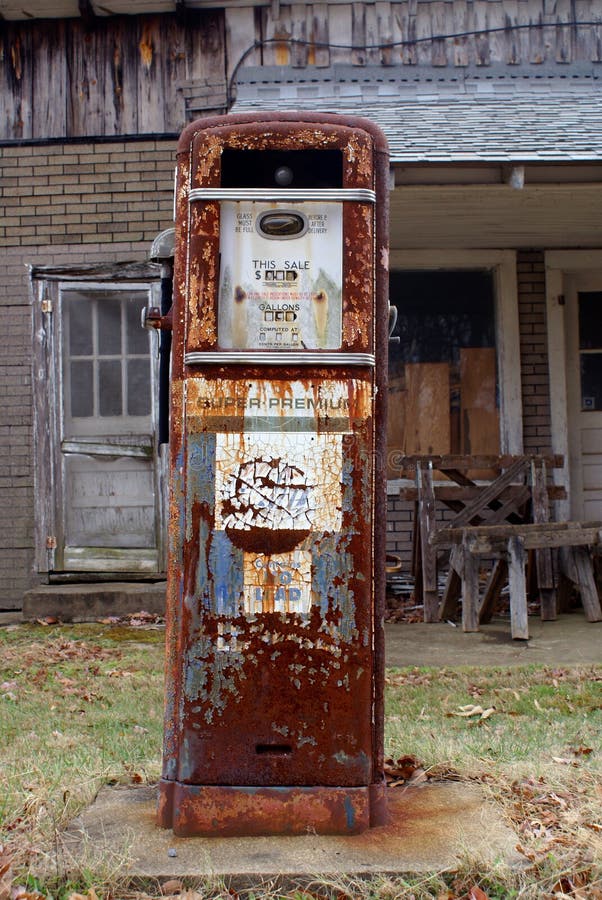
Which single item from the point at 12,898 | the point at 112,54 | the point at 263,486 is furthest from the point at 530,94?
the point at 12,898

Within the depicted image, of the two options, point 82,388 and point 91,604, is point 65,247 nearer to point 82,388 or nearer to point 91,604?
point 82,388

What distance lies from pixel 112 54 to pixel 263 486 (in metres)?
8.06

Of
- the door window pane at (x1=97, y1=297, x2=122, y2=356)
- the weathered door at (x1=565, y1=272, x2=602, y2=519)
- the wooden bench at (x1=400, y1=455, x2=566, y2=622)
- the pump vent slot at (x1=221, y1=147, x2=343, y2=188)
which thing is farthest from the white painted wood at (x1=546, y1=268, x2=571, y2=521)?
the pump vent slot at (x1=221, y1=147, x2=343, y2=188)

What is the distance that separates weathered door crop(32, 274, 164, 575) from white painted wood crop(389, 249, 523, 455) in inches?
103

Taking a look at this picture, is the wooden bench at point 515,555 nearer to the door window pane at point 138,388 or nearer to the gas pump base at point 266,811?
the door window pane at point 138,388

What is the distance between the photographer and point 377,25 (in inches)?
402

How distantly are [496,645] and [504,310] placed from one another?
3969mm

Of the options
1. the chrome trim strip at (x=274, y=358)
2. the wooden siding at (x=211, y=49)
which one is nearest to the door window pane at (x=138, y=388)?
the wooden siding at (x=211, y=49)

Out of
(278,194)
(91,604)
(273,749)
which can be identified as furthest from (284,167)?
(91,604)

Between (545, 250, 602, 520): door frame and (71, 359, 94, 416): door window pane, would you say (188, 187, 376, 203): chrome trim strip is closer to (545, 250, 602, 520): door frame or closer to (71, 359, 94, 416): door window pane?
(71, 359, 94, 416): door window pane

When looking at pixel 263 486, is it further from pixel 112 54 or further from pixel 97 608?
pixel 112 54

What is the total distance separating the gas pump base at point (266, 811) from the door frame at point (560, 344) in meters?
7.15

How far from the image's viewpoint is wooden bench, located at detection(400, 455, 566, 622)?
808 cm

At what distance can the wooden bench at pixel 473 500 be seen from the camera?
26.5ft
